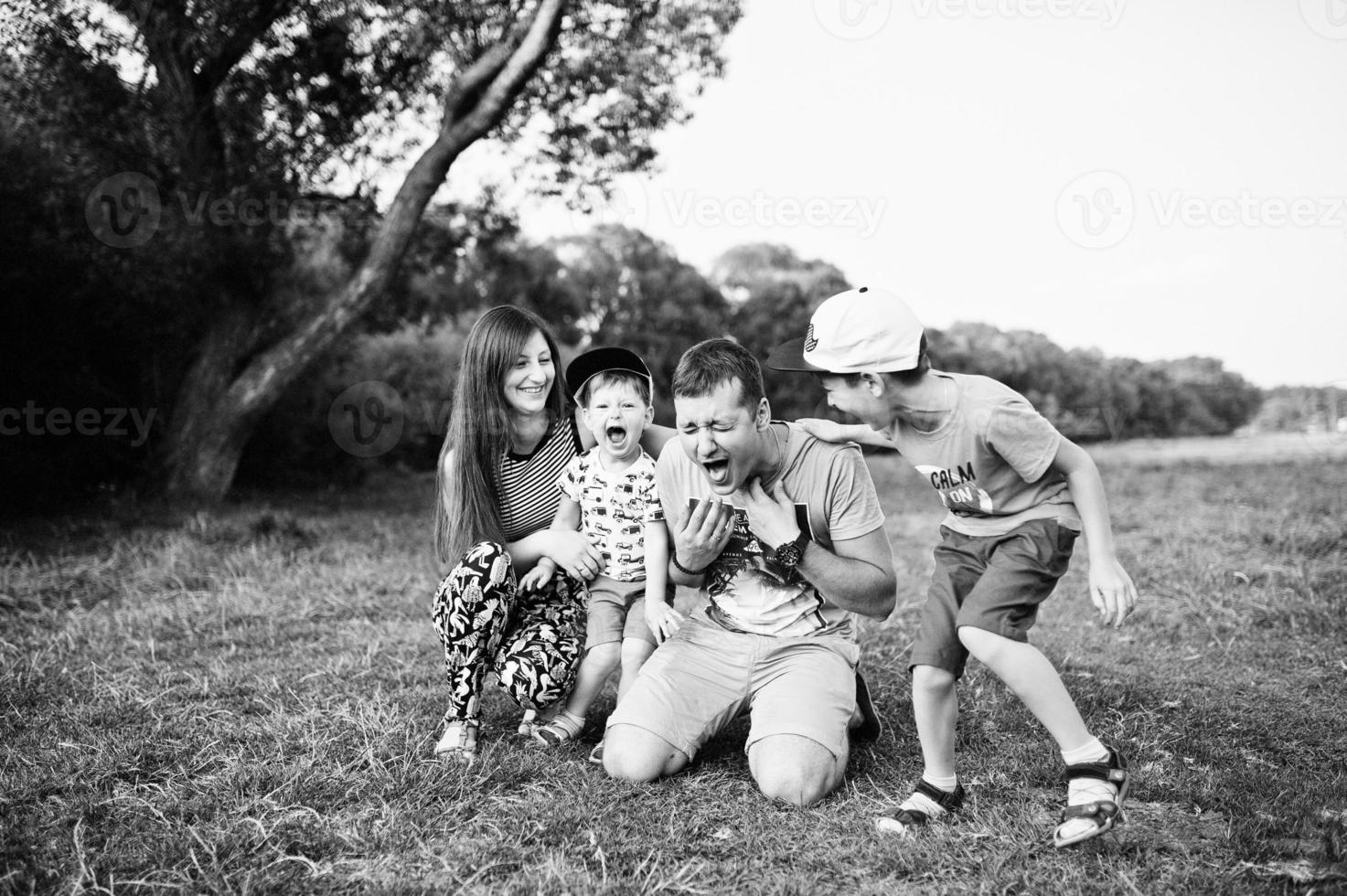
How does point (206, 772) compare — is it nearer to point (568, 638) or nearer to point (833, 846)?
point (568, 638)

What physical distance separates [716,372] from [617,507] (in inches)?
30.9

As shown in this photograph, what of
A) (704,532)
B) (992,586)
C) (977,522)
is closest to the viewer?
(992,586)

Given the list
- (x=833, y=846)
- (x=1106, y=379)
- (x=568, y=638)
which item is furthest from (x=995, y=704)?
(x=1106, y=379)

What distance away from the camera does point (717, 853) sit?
2570mm

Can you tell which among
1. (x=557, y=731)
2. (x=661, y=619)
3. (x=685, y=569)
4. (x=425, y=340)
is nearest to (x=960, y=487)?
(x=685, y=569)

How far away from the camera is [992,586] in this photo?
2648 mm

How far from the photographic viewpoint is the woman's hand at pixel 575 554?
135 inches

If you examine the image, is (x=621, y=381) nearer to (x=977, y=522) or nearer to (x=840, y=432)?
(x=840, y=432)

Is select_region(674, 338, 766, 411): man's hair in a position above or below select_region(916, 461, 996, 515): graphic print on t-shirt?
above

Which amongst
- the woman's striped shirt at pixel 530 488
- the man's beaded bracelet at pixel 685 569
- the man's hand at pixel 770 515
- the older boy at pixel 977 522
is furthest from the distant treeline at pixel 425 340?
the older boy at pixel 977 522

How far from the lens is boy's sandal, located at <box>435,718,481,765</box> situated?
10.3 ft

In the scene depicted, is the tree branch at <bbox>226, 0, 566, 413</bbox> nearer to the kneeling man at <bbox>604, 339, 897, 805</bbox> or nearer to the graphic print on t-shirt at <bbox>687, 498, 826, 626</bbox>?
the kneeling man at <bbox>604, 339, 897, 805</bbox>

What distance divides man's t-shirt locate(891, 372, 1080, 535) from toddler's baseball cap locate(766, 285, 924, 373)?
0.18 metres

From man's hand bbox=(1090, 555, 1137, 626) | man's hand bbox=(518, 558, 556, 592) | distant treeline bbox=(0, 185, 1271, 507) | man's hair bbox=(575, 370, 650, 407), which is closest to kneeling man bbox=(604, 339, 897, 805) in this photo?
man's hair bbox=(575, 370, 650, 407)
